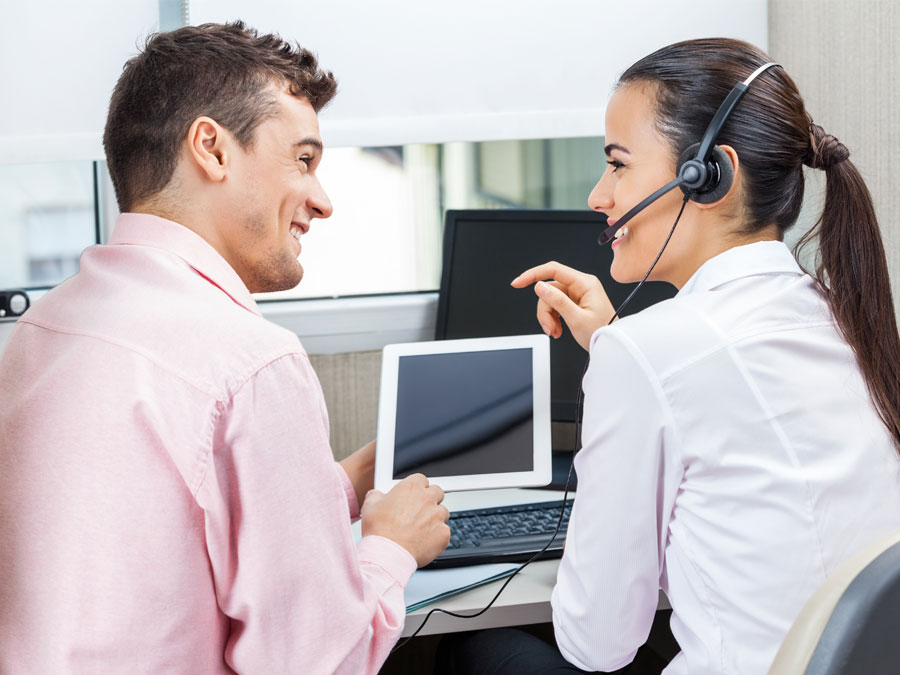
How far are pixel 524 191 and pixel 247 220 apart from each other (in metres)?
1.05

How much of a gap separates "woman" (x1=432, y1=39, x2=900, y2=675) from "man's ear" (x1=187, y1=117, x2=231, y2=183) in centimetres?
42

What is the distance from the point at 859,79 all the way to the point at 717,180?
80 centimetres

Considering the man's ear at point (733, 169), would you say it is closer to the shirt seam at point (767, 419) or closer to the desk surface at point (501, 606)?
the shirt seam at point (767, 419)

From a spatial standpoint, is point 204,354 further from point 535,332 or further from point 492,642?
point 535,332

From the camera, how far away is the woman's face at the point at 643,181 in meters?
1.03

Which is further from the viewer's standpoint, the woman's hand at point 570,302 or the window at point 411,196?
the window at point 411,196

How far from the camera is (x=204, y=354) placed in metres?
0.73

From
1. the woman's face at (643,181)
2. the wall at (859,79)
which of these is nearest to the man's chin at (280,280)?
the woman's face at (643,181)

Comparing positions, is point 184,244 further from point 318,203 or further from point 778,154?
point 778,154

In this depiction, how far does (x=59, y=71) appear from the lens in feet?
4.70

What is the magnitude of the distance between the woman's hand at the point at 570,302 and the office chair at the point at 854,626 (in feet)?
1.95

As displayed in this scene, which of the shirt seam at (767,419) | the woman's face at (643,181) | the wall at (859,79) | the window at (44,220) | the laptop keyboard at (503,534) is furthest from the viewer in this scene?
the window at (44,220)

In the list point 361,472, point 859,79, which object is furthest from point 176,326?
point 859,79

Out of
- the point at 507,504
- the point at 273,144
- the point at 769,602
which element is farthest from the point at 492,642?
the point at 273,144
